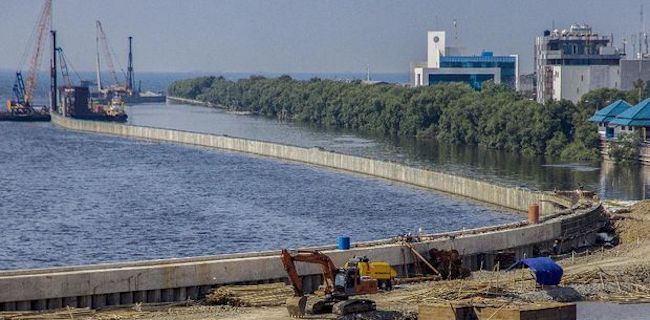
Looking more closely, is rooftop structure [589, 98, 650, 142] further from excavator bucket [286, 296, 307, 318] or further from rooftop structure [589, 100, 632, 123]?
excavator bucket [286, 296, 307, 318]

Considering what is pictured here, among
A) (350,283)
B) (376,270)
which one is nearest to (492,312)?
(350,283)

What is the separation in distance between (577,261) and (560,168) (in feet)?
184

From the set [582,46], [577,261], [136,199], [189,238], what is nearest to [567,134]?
[582,46]

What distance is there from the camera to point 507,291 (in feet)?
140

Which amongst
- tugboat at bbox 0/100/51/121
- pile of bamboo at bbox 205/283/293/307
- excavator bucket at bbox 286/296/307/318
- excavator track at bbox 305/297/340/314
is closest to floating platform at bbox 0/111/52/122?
tugboat at bbox 0/100/51/121

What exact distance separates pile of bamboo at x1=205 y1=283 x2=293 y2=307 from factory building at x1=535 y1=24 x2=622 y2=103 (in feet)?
346

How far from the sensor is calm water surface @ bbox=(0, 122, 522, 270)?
63.8 m

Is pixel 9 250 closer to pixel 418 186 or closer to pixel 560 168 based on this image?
pixel 418 186

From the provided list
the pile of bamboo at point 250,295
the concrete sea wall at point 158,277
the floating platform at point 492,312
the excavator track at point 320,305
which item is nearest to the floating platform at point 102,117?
the concrete sea wall at point 158,277

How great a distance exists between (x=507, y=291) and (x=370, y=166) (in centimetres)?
6037

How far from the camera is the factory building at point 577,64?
477 ft

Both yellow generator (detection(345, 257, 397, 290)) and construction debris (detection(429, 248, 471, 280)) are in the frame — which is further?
construction debris (detection(429, 248, 471, 280))

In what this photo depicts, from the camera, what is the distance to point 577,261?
51.6 metres

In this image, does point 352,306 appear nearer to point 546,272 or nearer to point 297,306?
point 297,306
